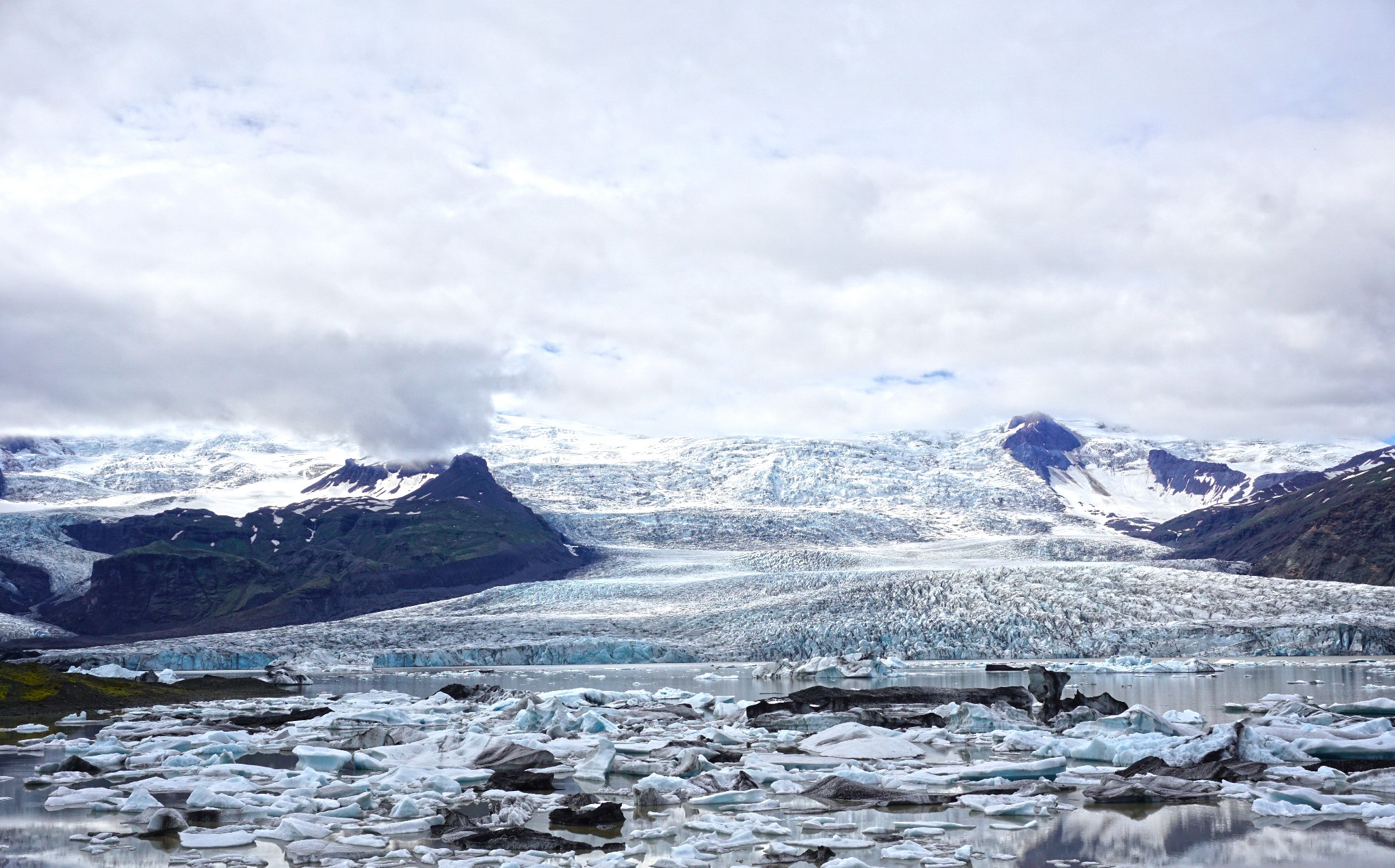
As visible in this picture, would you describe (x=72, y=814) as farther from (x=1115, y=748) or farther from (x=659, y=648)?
(x=659, y=648)

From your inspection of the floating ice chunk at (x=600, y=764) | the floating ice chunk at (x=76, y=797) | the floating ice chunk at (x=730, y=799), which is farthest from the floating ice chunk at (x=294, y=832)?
the floating ice chunk at (x=600, y=764)

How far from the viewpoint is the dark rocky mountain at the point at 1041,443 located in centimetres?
12350

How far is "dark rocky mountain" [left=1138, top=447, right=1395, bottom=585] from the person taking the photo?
55031mm

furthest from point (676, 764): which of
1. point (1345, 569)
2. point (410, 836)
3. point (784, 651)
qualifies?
point (1345, 569)

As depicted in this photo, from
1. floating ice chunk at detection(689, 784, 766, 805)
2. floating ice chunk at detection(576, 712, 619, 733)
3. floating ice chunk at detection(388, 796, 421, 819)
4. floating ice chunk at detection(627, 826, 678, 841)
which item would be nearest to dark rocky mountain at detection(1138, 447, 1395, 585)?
floating ice chunk at detection(576, 712, 619, 733)

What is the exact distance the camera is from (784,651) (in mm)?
38656

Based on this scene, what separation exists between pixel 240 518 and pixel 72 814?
94.7 metres

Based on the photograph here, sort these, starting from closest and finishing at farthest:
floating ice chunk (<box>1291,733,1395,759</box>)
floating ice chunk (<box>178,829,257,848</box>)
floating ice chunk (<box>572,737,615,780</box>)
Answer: floating ice chunk (<box>178,829,257,848</box>)
floating ice chunk (<box>1291,733,1395,759</box>)
floating ice chunk (<box>572,737,615,780</box>)

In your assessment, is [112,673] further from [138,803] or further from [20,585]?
[20,585]

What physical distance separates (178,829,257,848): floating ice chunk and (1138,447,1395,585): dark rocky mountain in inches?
2156

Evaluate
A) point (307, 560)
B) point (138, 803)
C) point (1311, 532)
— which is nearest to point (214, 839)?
point (138, 803)

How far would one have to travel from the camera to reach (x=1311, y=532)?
60531mm

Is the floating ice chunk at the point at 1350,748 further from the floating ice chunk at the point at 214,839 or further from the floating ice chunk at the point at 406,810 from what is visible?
the floating ice chunk at the point at 214,839

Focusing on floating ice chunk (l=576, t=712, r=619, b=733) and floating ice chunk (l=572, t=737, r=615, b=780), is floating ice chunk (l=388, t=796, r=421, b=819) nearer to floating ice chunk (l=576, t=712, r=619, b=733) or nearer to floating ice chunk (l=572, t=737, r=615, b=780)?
floating ice chunk (l=572, t=737, r=615, b=780)
